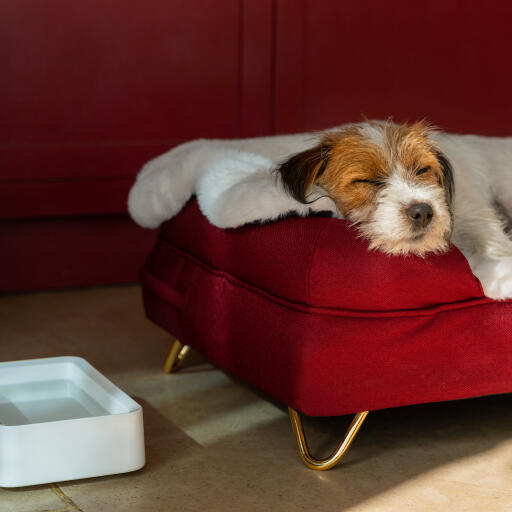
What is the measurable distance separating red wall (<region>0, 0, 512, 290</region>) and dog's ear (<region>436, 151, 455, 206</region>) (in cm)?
192

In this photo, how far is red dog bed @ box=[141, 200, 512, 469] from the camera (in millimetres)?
1898

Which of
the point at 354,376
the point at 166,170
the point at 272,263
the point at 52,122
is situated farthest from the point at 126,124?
the point at 354,376

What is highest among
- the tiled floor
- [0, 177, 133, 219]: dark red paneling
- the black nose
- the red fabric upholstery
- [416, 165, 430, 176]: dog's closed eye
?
[416, 165, 430, 176]: dog's closed eye

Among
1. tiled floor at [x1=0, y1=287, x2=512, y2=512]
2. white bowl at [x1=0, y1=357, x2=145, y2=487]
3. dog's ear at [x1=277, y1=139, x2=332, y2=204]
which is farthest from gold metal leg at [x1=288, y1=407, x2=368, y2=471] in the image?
dog's ear at [x1=277, y1=139, x2=332, y2=204]

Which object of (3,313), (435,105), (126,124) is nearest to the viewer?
(3,313)

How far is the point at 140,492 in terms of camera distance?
1891 mm

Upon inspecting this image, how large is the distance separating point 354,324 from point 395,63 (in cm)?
253

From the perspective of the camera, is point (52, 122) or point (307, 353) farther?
point (52, 122)

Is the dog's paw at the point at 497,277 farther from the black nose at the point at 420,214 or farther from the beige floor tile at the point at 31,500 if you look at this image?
the beige floor tile at the point at 31,500

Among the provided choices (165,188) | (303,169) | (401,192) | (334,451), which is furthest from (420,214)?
(165,188)

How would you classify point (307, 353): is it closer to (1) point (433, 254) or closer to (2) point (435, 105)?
(1) point (433, 254)

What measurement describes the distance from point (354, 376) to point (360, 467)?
0.82ft

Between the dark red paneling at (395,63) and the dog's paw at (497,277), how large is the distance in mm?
2124

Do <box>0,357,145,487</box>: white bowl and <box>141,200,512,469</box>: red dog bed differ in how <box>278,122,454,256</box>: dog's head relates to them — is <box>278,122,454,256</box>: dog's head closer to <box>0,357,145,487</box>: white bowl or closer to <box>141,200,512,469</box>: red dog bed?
<box>141,200,512,469</box>: red dog bed
